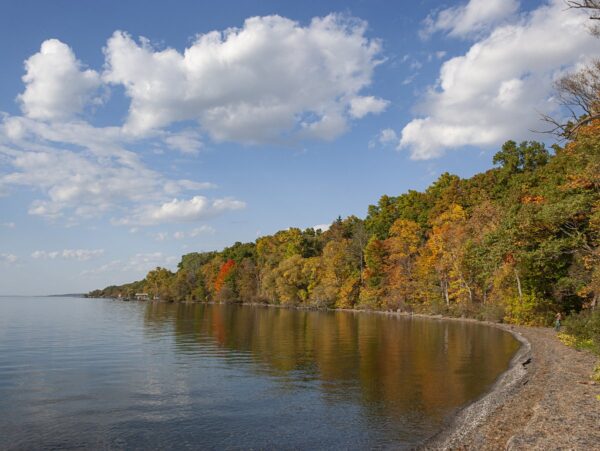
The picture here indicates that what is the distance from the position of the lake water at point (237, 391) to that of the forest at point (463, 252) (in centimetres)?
999

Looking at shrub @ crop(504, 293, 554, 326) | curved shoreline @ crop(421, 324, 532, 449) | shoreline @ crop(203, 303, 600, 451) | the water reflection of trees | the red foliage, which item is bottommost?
the water reflection of trees

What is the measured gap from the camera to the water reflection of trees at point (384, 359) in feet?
70.3

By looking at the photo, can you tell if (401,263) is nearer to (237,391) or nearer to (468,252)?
(468,252)

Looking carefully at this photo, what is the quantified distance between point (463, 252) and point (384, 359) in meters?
44.2

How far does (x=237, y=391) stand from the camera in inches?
885

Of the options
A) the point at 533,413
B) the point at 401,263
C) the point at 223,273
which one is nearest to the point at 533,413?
the point at 533,413

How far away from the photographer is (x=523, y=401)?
736 inches

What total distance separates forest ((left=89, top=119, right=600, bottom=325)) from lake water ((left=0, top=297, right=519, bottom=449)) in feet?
32.8

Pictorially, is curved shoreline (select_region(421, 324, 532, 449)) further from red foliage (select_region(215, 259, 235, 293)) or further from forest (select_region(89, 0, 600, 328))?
red foliage (select_region(215, 259, 235, 293))

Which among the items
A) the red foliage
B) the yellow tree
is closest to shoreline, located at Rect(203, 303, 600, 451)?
the yellow tree

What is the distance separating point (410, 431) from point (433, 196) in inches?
3717

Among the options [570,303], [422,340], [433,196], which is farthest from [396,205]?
[422,340]

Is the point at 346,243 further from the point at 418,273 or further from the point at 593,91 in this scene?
the point at 593,91

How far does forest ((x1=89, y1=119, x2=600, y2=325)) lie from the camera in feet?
115
